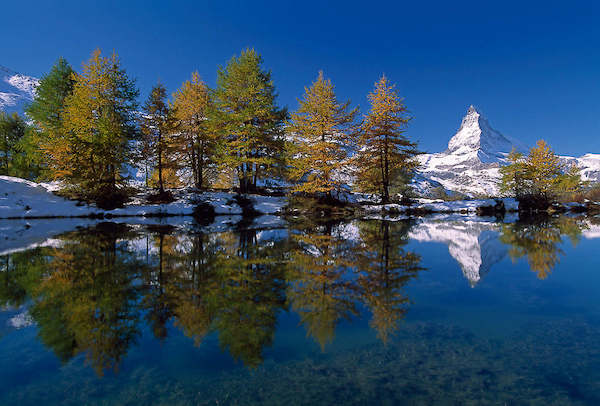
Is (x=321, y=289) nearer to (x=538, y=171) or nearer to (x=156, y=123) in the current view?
(x=156, y=123)

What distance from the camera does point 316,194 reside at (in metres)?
24.8

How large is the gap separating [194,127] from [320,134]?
11.1 m

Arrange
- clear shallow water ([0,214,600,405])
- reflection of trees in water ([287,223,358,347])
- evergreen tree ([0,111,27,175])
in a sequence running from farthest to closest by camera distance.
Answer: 1. evergreen tree ([0,111,27,175])
2. reflection of trees in water ([287,223,358,347])
3. clear shallow water ([0,214,600,405])

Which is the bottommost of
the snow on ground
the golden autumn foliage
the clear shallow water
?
the clear shallow water

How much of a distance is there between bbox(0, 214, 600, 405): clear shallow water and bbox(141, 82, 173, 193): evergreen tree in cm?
1894

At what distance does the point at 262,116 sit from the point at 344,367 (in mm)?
24122

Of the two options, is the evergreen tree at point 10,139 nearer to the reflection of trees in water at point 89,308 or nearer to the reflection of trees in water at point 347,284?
the reflection of trees in water at point 89,308

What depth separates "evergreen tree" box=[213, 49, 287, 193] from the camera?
23.3 meters

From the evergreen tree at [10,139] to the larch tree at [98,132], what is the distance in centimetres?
1511

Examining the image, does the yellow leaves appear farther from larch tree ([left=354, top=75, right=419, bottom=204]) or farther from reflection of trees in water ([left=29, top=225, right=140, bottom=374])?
reflection of trees in water ([left=29, top=225, right=140, bottom=374])

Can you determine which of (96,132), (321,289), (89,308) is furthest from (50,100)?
(321,289)

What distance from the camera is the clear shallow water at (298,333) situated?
2.11 metres

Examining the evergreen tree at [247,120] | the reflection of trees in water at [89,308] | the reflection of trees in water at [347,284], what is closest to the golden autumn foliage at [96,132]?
the evergreen tree at [247,120]

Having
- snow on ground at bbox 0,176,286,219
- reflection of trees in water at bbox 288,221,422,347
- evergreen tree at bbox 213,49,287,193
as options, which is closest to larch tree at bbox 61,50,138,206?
snow on ground at bbox 0,176,286,219
